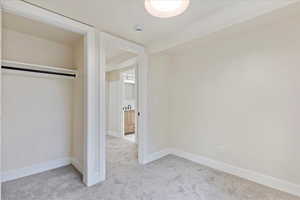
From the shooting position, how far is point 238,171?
2391mm

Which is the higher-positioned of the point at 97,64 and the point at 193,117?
the point at 97,64

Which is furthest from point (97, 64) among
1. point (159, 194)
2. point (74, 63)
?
point (159, 194)

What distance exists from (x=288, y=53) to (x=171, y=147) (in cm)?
254

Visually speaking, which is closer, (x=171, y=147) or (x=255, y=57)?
(x=255, y=57)

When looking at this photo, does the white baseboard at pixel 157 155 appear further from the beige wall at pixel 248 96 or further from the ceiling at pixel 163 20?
the ceiling at pixel 163 20

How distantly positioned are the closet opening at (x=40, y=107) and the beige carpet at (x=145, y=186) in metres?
0.03

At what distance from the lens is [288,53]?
198 centimetres

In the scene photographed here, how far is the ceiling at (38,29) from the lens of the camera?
2.04 m

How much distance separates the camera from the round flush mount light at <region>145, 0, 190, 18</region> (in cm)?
129

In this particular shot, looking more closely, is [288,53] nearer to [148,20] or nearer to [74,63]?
[148,20]

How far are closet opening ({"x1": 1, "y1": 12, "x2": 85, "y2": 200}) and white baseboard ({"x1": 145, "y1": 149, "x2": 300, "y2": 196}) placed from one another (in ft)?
5.11

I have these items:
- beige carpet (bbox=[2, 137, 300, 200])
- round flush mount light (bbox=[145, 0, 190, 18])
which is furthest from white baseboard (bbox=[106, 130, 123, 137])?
round flush mount light (bbox=[145, 0, 190, 18])

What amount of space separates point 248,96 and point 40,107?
3364 mm

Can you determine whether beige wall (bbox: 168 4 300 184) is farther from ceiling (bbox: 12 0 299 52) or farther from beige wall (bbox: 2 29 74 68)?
beige wall (bbox: 2 29 74 68)
